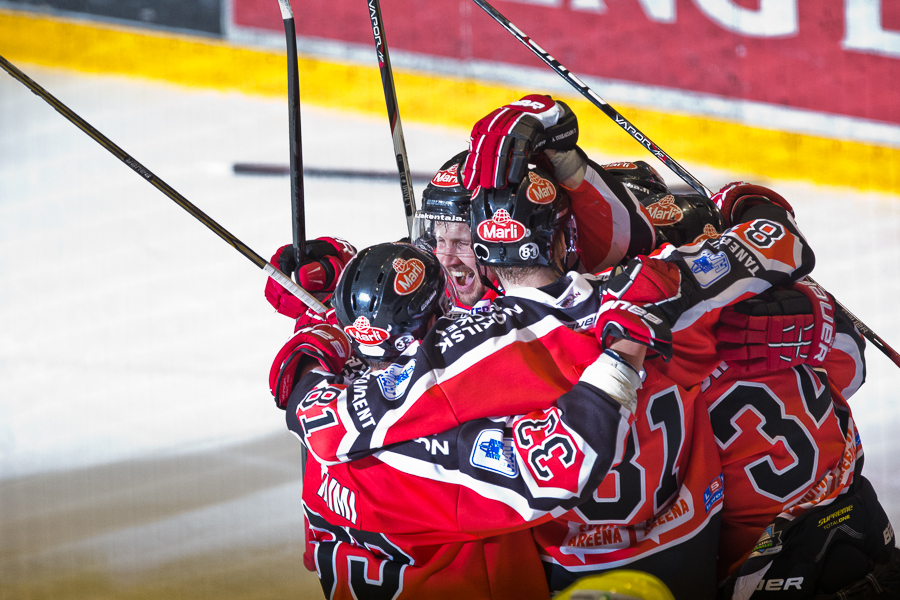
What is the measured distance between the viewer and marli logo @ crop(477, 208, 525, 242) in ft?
5.28

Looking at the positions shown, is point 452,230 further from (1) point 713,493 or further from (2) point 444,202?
(1) point 713,493

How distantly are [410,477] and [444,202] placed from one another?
36.4 inches

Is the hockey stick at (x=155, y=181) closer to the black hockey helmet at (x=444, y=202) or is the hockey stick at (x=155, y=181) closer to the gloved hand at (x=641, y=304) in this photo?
the black hockey helmet at (x=444, y=202)

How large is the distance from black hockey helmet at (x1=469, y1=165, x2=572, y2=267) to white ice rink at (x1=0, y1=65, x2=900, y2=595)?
224 centimetres

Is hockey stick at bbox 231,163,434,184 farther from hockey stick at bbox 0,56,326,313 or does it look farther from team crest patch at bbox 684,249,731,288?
team crest patch at bbox 684,249,731,288

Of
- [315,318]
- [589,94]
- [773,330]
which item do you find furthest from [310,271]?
[773,330]

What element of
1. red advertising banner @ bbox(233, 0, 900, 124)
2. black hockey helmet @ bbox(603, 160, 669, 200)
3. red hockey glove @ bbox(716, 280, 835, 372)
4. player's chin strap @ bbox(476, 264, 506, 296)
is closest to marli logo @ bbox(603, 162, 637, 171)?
black hockey helmet @ bbox(603, 160, 669, 200)

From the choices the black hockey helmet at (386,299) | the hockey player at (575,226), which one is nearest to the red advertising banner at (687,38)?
the hockey player at (575,226)

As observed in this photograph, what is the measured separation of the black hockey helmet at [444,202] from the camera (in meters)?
2.23

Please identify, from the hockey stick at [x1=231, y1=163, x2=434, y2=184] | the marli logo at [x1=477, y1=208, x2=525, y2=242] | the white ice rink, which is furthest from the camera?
the hockey stick at [x1=231, y1=163, x2=434, y2=184]

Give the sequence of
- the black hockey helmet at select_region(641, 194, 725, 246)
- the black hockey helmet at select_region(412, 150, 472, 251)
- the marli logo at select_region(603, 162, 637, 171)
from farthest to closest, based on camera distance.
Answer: the marli logo at select_region(603, 162, 637, 171), the black hockey helmet at select_region(412, 150, 472, 251), the black hockey helmet at select_region(641, 194, 725, 246)

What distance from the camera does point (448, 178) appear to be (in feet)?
7.42

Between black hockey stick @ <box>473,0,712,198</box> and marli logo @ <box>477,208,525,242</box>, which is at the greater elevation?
black hockey stick @ <box>473,0,712,198</box>

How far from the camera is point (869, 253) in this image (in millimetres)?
4090
